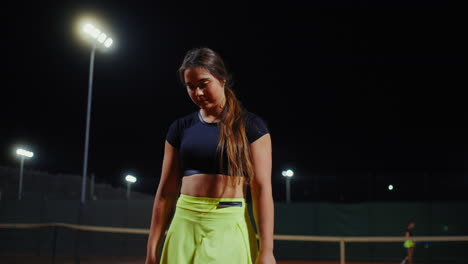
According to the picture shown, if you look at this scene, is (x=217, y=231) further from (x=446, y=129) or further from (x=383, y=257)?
(x=446, y=129)

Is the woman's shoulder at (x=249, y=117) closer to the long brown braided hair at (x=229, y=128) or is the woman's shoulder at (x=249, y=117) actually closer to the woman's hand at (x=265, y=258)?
the long brown braided hair at (x=229, y=128)

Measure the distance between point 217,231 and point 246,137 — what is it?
35 centimetres

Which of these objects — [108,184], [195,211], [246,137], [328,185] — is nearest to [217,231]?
[195,211]

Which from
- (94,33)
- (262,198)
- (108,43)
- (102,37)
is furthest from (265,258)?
(108,43)

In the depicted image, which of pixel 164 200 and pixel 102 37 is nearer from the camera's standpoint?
pixel 164 200

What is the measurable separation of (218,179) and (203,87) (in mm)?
340

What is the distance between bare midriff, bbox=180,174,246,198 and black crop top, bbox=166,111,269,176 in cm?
2

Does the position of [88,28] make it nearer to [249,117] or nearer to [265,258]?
[249,117]

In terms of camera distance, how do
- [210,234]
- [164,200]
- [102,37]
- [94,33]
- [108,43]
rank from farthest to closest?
[108,43] → [102,37] → [94,33] → [164,200] → [210,234]

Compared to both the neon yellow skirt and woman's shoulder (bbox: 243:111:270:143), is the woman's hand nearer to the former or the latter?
the neon yellow skirt

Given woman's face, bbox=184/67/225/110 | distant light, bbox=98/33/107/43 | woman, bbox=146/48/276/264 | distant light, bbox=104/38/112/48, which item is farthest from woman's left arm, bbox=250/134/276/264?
distant light, bbox=104/38/112/48

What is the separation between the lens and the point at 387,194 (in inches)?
966

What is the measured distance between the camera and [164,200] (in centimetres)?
183

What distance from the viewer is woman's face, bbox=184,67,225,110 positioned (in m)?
1.67
